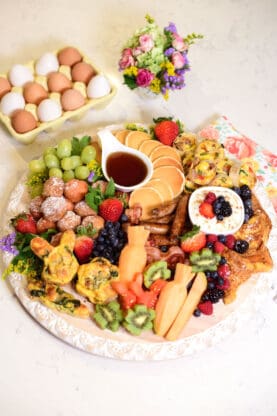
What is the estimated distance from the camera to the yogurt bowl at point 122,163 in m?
2.72

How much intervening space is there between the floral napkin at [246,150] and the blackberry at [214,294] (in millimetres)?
761

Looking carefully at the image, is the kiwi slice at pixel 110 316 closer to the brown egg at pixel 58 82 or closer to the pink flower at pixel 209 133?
the pink flower at pixel 209 133

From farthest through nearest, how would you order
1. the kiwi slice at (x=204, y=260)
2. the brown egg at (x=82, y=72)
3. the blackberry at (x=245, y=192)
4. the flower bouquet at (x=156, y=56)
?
1. the brown egg at (x=82, y=72)
2. the flower bouquet at (x=156, y=56)
3. the blackberry at (x=245, y=192)
4. the kiwi slice at (x=204, y=260)

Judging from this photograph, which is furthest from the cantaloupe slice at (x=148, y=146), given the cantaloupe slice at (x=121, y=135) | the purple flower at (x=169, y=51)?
the purple flower at (x=169, y=51)

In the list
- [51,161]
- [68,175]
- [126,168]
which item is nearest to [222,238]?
[126,168]

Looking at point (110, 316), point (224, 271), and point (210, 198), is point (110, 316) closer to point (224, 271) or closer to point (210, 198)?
point (224, 271)

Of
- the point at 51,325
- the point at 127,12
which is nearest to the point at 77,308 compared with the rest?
the point at 51,325

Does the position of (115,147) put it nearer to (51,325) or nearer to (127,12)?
(51,325)

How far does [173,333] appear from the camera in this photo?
2350mm

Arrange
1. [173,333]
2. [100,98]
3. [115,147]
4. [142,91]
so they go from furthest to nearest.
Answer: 1. [142,91]
2. [100,98]
3. [115,147]
4. [173,333]

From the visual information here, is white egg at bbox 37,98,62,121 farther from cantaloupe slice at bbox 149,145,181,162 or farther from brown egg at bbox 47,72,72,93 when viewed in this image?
cantaloupe slice at bbox 149,145,181,162

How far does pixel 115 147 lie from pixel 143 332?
3.22ft

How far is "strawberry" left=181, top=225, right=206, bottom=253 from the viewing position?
2467 millimetres

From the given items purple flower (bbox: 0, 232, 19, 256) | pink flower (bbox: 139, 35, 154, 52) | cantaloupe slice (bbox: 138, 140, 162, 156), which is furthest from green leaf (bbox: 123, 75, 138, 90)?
purple flower (bbox: 0, 232, 19, 256)
